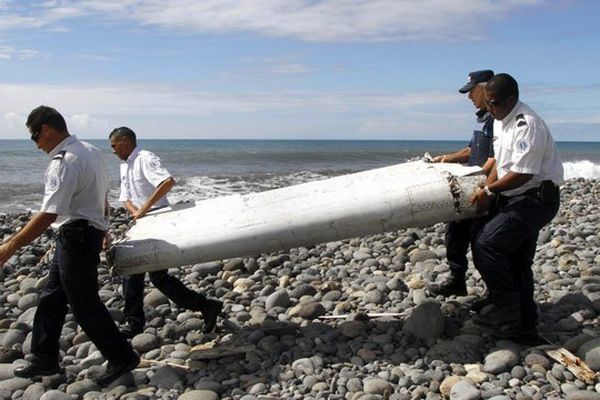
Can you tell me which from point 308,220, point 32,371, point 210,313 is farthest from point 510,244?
point 32,371

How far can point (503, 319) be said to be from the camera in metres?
4.60

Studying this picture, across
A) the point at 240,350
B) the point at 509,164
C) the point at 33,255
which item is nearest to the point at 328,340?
the point at 240,350

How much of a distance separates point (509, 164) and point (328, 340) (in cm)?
202

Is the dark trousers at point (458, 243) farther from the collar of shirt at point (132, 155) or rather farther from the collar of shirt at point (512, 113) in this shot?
the collar of shirt at point (132, 155)

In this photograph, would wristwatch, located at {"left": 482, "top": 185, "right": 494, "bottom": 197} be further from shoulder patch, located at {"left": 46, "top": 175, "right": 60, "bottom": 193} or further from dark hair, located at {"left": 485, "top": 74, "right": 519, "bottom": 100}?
shoulder patch, located at {"left": 46, "top": 175, "right": 60, "bottom": 193}

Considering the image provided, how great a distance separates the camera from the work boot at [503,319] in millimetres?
4578

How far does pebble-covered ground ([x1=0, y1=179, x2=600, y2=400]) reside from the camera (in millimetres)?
4352

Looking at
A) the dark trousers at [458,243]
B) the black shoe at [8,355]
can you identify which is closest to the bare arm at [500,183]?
the dark trousers at [458,243]

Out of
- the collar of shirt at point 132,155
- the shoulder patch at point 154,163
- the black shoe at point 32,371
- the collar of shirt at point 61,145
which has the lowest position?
the black shoe at point 32,371

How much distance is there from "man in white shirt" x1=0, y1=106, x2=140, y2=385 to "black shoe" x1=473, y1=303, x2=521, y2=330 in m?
2.70

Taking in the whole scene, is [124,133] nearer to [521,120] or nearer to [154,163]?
[154,163]

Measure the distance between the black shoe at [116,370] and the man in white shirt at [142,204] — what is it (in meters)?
0.85

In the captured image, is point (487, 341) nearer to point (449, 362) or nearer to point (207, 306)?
point (449, 362)

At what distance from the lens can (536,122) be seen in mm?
4246
